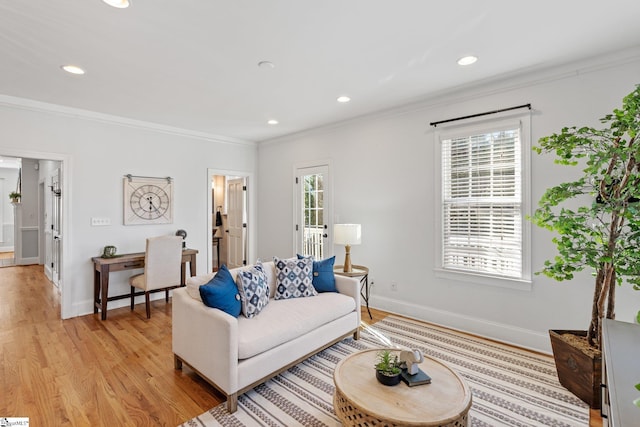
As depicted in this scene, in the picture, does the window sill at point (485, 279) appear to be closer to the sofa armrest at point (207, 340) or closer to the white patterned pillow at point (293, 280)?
the white patterned pillow at point (293, 280)

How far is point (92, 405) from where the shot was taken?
7.15ft

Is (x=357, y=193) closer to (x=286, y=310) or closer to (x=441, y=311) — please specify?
(x=441, y=311)

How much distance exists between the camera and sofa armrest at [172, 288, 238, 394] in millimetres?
2084

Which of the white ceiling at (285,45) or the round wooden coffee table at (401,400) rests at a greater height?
the white ceiling at (285,45)

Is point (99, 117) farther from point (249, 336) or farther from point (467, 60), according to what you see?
point (467, 60)

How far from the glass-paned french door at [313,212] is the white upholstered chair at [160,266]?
1.89 meters

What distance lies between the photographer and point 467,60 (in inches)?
107

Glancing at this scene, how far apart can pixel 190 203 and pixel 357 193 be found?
2724 mm

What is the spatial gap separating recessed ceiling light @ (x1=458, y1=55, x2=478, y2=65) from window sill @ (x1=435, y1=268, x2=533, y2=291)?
2.09 metres

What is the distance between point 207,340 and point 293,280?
3.56ft

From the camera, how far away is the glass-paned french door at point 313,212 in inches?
188

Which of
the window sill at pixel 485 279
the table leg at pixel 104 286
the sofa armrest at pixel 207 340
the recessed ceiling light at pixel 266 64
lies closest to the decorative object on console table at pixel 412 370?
the sofa armrest at pixel 207 340

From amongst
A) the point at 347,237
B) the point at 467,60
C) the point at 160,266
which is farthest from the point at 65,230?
the point at 467,60

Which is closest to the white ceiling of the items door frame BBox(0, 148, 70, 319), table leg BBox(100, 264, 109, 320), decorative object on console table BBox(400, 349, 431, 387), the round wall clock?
door frame BBox(0, 148, 70, 319)
